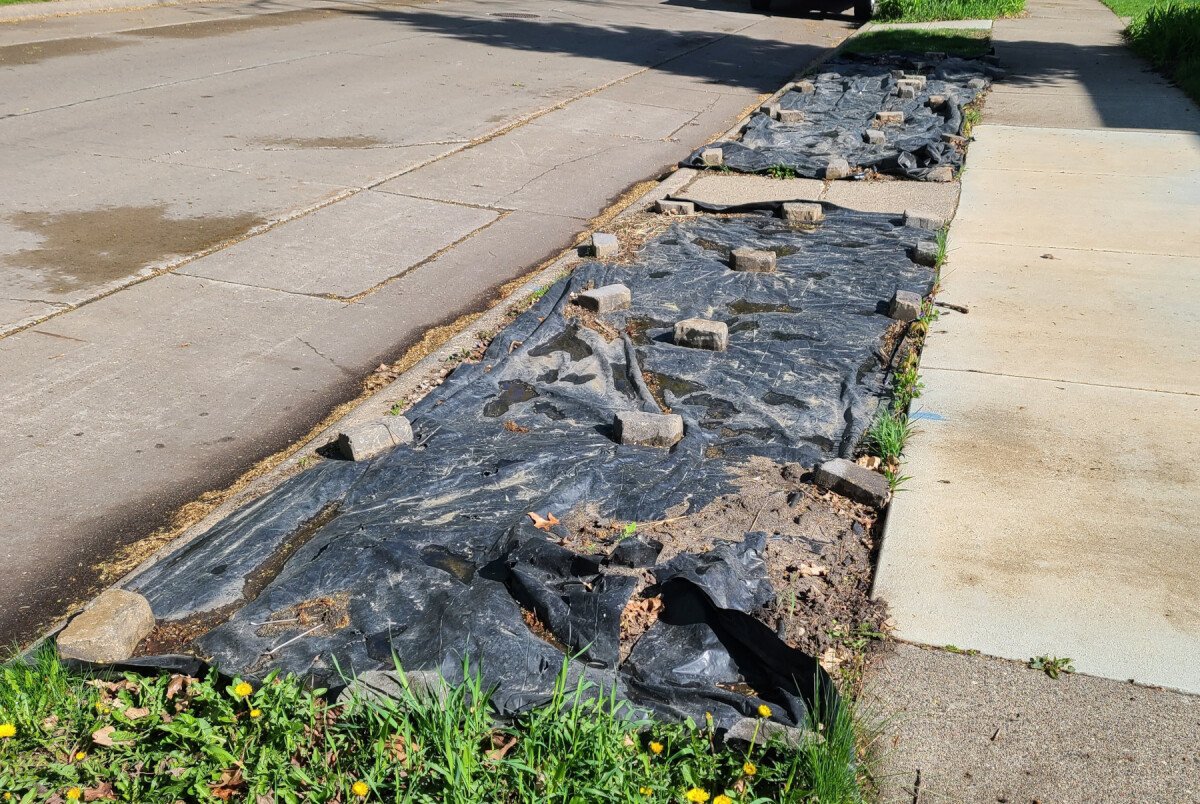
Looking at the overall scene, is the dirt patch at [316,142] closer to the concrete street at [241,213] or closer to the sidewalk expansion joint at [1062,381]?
the concrete street at [241,213]

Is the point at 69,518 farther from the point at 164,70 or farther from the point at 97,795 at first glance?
the point at 164,70

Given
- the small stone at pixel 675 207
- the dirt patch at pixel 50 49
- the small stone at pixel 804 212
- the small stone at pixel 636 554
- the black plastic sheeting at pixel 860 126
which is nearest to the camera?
the small stone at pixel 636 554

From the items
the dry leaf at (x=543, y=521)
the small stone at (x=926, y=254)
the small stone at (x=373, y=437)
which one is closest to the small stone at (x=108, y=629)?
the small stone at (x=373, y=437)

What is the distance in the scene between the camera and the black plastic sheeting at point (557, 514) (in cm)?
313

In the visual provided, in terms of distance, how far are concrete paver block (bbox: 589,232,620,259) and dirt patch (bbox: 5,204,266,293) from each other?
2475 millimetres

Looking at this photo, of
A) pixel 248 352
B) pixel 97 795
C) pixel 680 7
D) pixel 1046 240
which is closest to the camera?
pixel 97 795

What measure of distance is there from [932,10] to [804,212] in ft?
47.7

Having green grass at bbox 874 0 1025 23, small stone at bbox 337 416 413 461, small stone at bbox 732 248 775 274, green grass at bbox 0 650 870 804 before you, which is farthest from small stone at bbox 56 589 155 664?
green grass at bbox 874 0 1025 23

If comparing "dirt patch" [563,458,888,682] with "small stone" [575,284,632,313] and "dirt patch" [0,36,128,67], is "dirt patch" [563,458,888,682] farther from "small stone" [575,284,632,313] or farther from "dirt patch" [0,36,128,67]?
"dirt patch" [0,36,128,67]

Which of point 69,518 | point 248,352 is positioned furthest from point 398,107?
point 69,518

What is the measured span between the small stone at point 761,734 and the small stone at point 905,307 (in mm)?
3700

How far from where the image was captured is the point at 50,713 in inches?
113

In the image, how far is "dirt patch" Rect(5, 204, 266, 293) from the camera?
253 inches

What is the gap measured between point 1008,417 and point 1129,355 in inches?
46.5
